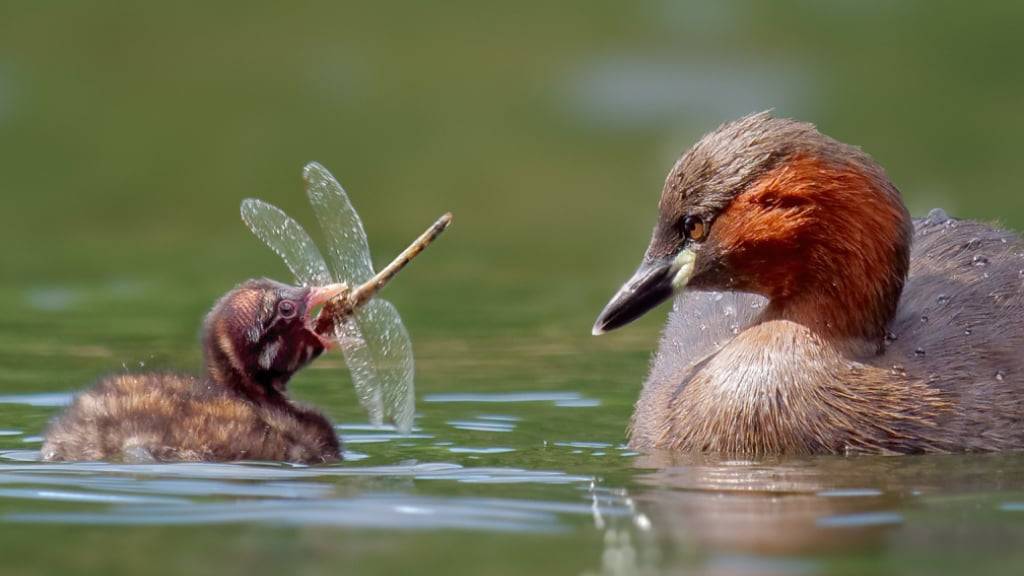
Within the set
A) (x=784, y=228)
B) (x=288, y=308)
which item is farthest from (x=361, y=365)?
(x=784, y=228)

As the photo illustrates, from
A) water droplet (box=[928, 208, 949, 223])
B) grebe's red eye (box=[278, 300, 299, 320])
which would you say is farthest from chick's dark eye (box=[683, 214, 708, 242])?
Answer: water droplet (box=[928, 208, 949, 223])

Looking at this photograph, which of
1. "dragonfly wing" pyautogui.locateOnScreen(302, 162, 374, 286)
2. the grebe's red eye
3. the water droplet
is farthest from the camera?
the water droplet

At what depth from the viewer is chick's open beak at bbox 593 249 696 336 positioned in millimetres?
10477

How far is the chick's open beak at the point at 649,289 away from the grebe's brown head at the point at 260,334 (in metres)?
1.34

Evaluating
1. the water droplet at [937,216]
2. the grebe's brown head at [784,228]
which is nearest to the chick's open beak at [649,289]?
the grebe's brown head at [784,228]

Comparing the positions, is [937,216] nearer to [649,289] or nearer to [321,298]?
[649,289]

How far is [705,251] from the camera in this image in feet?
34.2

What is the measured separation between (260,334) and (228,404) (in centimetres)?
53

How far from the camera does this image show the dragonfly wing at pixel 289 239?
1070 cm

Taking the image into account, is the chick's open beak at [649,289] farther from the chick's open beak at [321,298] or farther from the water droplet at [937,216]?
the water droplet at [937,216]

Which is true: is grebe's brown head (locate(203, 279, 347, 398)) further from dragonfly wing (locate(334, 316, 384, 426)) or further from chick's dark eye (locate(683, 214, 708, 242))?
chick's dark eye (locate(683, 214, 708, 242))

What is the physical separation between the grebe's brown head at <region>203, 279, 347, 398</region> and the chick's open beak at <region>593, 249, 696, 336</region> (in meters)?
1.34

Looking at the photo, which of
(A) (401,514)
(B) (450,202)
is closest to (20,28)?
(B) (450,202)

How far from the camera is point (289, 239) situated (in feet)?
35.3
